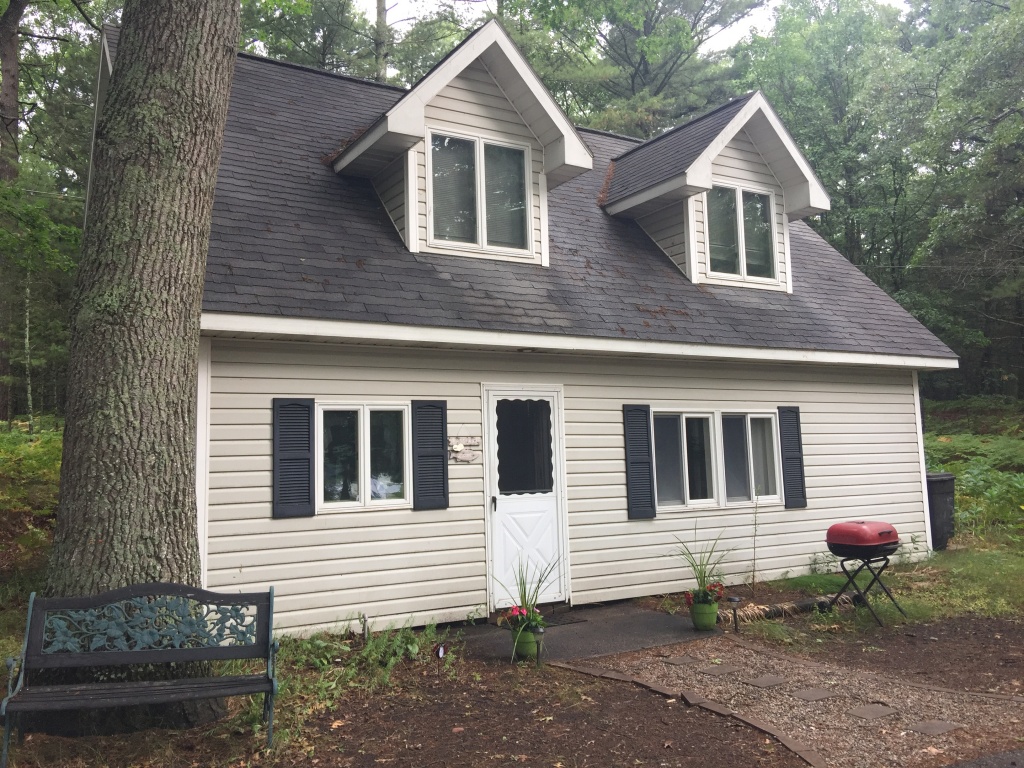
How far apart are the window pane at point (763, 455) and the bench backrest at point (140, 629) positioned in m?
6.58

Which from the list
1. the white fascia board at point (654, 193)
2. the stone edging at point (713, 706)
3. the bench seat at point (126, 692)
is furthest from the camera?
the white fascia board at point (654, 193)

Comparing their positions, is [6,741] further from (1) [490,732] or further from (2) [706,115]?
(2) [706,115]

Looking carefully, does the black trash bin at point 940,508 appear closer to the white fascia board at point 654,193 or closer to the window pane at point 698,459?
the window pane at point 698,459

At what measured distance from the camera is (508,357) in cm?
783

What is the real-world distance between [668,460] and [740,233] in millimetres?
3322

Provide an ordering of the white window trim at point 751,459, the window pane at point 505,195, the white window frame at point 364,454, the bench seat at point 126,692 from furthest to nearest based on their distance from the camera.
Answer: the white window trim at point 751,459 < the window pane at point 505,195 < the white window frame at point 364,454 < the bench seat at point 126,692

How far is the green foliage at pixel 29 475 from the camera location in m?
8.93

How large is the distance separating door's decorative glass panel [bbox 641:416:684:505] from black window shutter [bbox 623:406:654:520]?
27 centimetres

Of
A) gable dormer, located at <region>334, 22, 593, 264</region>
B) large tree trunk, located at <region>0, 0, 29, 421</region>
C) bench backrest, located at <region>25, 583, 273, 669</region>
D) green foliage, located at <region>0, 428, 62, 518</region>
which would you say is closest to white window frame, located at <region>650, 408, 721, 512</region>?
gable dormer, located at <region>334, 22, 593, 264</region>

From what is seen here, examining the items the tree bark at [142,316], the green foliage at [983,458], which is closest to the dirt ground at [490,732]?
the tree bark at [142,316]

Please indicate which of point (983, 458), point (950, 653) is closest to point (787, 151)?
point (950, 653)

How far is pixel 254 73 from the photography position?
9680mm

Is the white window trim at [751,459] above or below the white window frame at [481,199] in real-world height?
below

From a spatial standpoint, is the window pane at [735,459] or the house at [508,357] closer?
the house at [508,357]
